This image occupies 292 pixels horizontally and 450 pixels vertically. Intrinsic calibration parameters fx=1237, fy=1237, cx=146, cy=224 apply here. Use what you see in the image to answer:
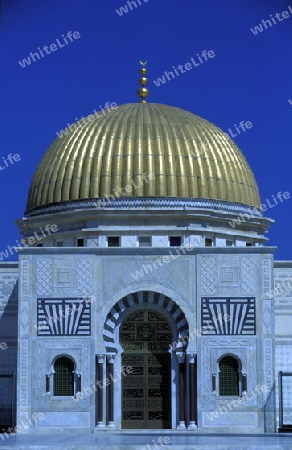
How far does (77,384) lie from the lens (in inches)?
1064

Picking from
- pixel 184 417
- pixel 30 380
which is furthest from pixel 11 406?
pixel 184 417

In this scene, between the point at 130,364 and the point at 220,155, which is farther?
the point at 220,155

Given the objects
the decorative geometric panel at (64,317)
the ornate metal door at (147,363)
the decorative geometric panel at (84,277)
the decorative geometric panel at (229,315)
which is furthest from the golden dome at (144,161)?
the decorative geometric panel at (64,317)

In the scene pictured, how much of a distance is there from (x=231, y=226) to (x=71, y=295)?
5.46m

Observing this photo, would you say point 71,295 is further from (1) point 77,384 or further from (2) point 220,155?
(2) point 220,155

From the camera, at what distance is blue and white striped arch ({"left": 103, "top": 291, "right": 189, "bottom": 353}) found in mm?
27516

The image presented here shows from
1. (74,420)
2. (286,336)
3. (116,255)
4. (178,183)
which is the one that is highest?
(178,183)

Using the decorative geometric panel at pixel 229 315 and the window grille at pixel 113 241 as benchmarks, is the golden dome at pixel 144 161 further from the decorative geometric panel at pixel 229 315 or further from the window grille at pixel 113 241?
the decorative geometric panel at pixel 229 315

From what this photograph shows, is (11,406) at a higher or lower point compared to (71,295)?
lower

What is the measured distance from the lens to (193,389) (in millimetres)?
27188

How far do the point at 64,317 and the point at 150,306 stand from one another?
198cm

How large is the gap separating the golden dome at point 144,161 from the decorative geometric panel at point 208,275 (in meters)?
3.25

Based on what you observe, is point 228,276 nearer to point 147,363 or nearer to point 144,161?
point 147,363

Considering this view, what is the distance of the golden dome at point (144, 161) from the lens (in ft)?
100
